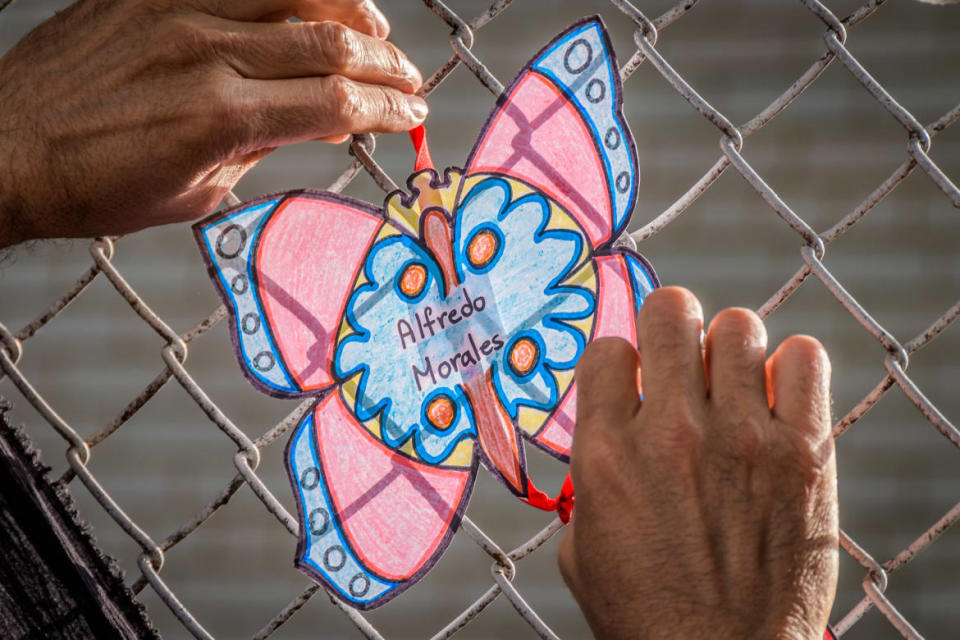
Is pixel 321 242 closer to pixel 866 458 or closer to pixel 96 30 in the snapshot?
pixel 96 30

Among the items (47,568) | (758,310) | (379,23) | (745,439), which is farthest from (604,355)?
(47,568)

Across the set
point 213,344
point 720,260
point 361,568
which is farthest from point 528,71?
point 213,344

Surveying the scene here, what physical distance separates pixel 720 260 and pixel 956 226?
78cm

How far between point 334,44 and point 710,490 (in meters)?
0.58

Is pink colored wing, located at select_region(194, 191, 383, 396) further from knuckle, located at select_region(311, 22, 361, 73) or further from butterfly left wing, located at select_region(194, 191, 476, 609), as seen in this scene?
knuckle, located at select_region(311, 22, 361, 73)

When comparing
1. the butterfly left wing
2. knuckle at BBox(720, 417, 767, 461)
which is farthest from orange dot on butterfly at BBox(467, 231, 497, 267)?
knuckle at BBox(720, 417, 767, 461)

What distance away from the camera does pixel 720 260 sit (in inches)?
108

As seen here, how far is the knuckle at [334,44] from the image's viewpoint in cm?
84

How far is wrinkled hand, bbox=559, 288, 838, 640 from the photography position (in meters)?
0.67

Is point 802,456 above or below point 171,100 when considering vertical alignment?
below

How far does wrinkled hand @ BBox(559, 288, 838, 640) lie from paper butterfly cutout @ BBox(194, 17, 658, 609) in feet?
0.56

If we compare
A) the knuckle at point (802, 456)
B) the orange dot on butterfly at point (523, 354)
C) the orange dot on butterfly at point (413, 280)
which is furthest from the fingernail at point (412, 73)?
the knuckle at point (802, 456)

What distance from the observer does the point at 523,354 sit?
34.8 inches

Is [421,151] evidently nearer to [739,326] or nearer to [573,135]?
[573,135]
